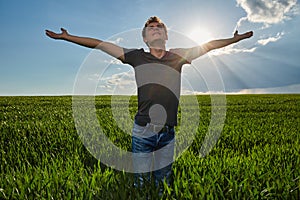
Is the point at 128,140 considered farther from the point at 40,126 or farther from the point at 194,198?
the point at 194,198

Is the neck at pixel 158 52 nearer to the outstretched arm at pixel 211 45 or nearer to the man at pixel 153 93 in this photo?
the man at pixel 153 93

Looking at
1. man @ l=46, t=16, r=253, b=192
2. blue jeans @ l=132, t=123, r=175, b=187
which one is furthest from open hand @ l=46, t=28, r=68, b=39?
blue jeans @ l=132, t=123, r=175, b=187

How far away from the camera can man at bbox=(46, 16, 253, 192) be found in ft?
12.0

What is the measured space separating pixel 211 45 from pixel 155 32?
2.42ft

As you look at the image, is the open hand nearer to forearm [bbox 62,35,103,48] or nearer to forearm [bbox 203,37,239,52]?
forearm [bbox 62,35,103,48]

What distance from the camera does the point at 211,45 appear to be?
4016 millimetres

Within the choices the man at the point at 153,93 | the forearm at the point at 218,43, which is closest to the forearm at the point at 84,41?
the man at the point at 153,93

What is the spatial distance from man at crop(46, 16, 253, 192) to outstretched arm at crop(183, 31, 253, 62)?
0.10 ft

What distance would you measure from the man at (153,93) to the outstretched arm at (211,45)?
0.03 meters

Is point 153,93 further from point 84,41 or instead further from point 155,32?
point 84,41

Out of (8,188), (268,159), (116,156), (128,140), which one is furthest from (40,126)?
(268,159)

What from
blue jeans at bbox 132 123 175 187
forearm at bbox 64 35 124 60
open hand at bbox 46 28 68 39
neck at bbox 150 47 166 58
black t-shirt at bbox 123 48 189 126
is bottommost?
blue jeans at bbox 132 123 175 187

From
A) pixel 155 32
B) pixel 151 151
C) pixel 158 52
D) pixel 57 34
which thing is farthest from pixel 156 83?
pixel 57 34

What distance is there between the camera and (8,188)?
3.35 m
